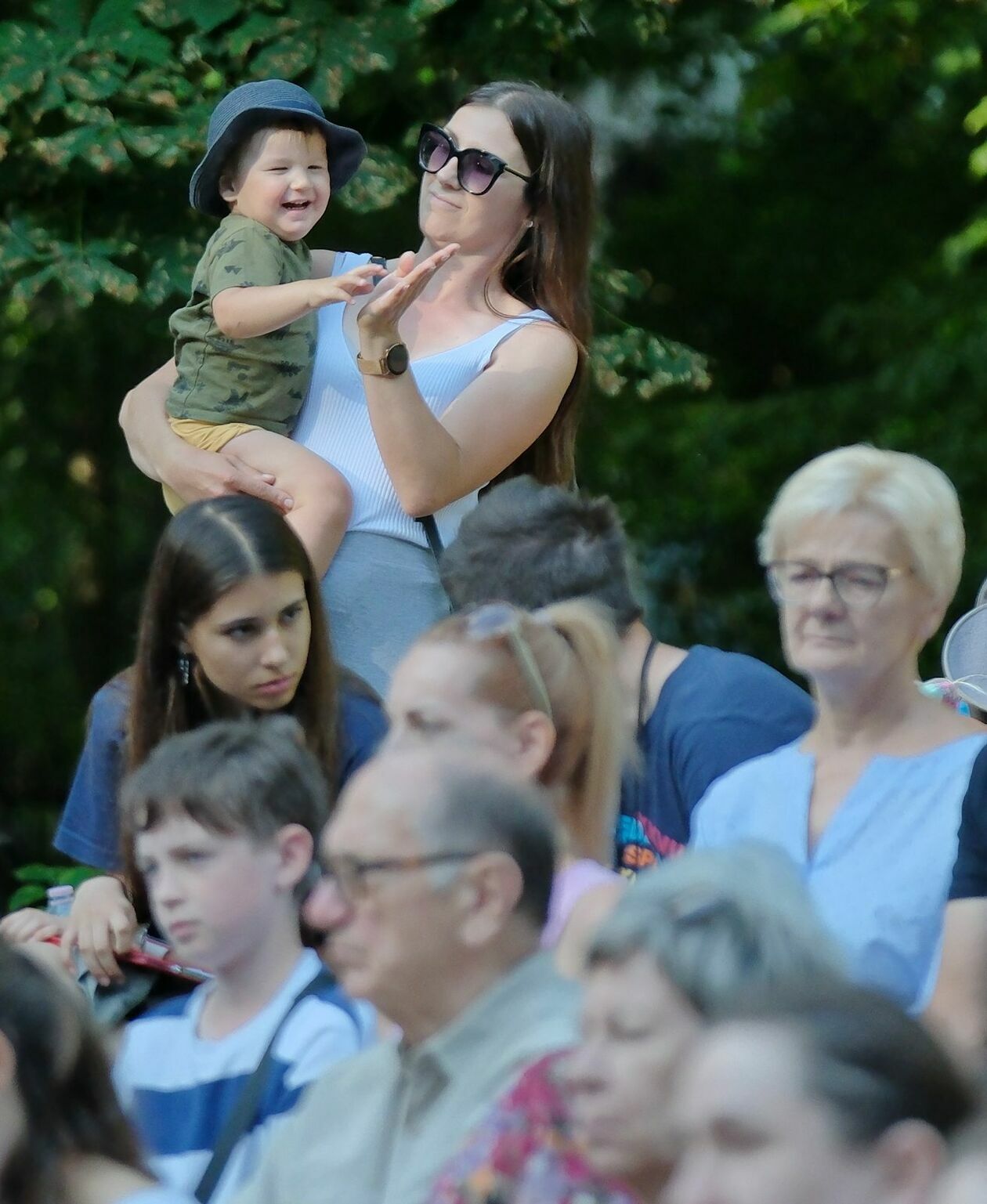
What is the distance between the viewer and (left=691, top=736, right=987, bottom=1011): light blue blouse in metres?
2.77

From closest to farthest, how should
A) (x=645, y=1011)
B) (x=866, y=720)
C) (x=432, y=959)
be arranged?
(x=645, y=1011)
(x=432, y=959)
(x=866, y=720)

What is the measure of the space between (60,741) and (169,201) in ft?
11.0

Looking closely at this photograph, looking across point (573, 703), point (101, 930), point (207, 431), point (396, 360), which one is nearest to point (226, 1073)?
point (101, 930)

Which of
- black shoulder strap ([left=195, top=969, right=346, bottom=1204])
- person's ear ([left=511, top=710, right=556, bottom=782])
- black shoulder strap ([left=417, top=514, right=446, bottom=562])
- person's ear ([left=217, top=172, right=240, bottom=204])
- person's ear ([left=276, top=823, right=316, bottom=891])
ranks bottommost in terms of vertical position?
black shoulder strap ([left=195, top=969, right=346, bottom=1204])

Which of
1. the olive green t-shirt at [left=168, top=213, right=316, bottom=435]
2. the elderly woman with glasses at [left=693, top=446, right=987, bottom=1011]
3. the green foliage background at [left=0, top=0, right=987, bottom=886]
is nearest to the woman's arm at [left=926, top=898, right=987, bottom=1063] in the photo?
the elderly woman with glasses at [left=693, top=446, right=987, bottom=1011]

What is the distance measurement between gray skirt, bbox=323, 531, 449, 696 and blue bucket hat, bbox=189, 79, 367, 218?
31.9 inches

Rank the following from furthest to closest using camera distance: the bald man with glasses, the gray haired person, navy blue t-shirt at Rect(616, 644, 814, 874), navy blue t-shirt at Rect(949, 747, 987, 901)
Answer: navy blue t-shirt at Rect(616, 644, 814, 874) < navy blue t-shirt at Rect(949, 747, 987, 901) < the bald man with glasses < the gray haired person

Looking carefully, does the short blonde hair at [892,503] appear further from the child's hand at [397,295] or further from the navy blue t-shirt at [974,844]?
the child's hand at [397,295]

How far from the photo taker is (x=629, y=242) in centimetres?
979

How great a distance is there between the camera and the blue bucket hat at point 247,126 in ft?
13.2

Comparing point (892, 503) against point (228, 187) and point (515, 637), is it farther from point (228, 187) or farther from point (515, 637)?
point (228, 187)

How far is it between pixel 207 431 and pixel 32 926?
3.47ft

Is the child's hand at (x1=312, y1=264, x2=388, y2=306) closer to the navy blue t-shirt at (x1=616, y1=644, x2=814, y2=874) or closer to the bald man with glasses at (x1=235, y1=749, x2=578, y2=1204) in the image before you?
the navy blue t-shirt at (x1=616, y1=644, x2=814, y2=874)

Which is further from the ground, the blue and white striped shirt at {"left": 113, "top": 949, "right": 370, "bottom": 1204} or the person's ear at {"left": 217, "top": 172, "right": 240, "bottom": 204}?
the person's ear at {"left": 217, "top": 172, "right": 240, "bottom": 204}
